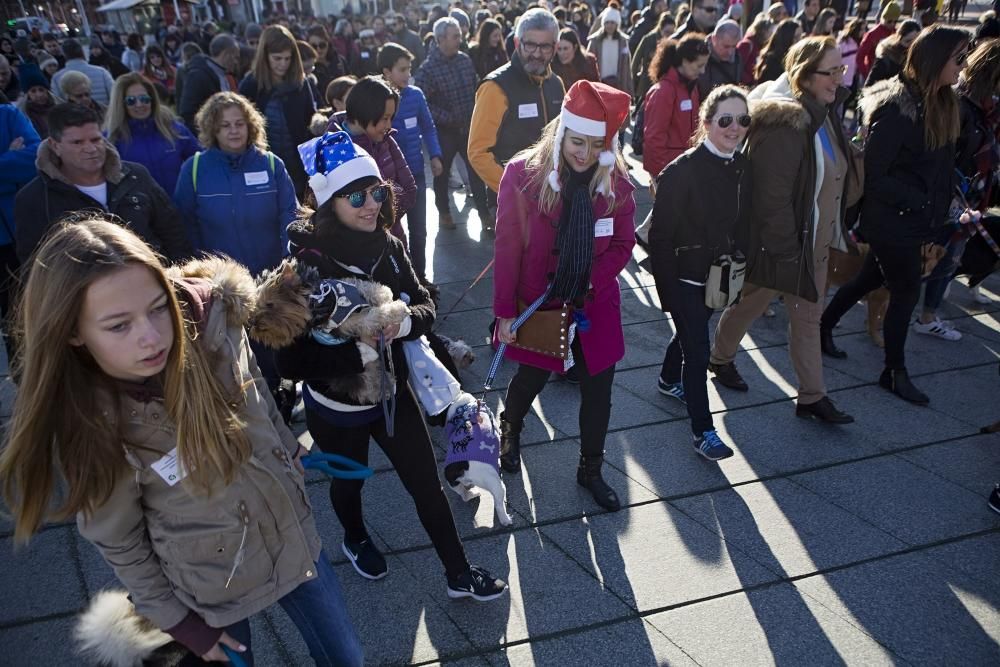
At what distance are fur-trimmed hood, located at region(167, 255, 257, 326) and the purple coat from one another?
4.97 feet

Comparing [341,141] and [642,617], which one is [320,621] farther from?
[341,141]

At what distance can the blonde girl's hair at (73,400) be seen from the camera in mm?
1546

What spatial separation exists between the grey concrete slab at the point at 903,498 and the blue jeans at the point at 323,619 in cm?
256

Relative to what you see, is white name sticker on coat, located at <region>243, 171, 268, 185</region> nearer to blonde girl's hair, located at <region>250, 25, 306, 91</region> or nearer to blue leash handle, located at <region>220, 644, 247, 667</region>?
blonde girl's hair, located at <region>250, 25, 306, 91</region>

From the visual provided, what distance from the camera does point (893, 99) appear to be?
405cm

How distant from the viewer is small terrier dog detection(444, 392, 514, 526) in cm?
293

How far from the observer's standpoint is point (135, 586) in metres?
1.75

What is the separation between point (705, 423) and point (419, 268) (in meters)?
2.84

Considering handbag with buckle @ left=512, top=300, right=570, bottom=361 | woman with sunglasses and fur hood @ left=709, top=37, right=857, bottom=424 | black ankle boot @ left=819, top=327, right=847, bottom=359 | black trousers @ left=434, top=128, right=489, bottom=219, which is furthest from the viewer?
black trousers @ left=434, top=128, right=489, bottom=219

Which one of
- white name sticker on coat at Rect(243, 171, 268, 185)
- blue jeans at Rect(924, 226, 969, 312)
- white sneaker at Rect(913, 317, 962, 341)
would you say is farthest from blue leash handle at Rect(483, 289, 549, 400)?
white sneaker at Rect(913, 317, 962, 341)

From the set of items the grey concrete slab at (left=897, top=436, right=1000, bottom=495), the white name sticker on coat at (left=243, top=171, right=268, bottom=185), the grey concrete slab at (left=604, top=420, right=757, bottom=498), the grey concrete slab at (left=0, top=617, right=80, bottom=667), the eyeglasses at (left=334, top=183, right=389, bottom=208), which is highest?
the eyeglasses at (left=334, top=183, right=389, bottom=208)

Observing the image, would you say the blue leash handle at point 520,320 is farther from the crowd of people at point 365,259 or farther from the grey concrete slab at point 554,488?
the grey concrete slab at point 554,488

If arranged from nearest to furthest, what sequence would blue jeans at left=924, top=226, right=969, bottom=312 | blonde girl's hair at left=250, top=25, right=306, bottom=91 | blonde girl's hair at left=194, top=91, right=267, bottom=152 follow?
blonde girl's hair at left=194, top=91, right=267, bottom=152 < blue jeans at left=924, top=226, right=969, bottom=312 < blonde girl's hair at left=250, top=25, right=306, bottom=91

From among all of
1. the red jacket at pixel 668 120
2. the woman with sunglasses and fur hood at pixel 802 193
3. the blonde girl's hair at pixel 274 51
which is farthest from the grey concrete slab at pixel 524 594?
the blonde girl's hair at pixel 274 51
